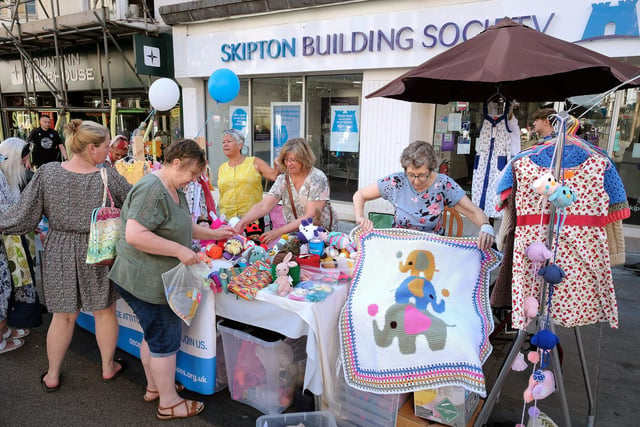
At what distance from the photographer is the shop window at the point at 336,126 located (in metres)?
7.55

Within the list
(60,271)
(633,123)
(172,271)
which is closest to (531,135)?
(633,123)

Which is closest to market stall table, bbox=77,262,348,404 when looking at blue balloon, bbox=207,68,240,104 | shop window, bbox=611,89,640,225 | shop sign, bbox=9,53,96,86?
blue balloon, bbox=207,68,240,104

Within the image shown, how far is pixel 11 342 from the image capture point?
345 centimetres

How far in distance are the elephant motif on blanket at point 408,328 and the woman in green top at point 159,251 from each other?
1.14 metres

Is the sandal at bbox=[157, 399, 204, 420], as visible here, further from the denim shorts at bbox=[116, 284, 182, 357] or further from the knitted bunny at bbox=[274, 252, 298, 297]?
the knitted bunny at bbox=[274, 252, 298, 297]

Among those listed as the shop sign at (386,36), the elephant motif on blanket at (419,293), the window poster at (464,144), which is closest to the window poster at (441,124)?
the window poster at (464,144)

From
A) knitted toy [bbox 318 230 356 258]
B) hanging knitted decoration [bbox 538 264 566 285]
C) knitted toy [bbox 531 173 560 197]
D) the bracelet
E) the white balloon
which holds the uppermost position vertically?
the white balloon

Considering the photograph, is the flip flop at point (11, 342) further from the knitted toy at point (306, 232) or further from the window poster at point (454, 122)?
the window poster at point (454, 122)

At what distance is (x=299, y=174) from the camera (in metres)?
3.47

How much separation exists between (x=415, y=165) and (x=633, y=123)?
5.33 m

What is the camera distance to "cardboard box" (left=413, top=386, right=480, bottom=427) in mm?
2166

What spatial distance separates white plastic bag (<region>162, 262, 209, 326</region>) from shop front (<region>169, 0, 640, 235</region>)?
373cm

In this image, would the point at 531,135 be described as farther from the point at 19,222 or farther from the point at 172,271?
the point at 19,222

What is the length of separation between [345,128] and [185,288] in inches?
230
